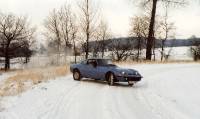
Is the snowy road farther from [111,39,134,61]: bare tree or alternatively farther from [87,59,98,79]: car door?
[111,39,134,61]: bare tree

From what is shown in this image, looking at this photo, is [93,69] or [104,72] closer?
[104,72]

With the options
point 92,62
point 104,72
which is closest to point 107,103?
point 104,72

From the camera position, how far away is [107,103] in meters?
13.0

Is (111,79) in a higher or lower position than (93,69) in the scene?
lower

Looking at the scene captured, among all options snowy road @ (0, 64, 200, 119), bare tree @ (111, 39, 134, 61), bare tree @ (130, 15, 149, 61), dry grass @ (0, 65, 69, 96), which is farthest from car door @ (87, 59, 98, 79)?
bare tree @ (111, 39, 134, 61)

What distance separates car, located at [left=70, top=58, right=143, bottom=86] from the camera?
18.9 m

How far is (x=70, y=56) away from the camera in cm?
6269

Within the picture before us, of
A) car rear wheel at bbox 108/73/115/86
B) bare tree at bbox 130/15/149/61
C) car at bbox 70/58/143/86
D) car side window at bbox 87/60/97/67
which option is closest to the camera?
car at bbox 70/58/143/86

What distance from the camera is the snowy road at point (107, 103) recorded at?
11.1 metres

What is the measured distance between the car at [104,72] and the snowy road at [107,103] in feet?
3.88

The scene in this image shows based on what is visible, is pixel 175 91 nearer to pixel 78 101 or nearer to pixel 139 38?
pixel 78 101

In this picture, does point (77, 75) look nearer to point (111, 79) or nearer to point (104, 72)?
point (104, 72)

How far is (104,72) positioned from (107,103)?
22.8 feet

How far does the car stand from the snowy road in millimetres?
1182
